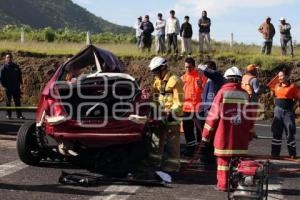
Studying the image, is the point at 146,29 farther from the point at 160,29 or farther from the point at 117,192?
the point at 117,192

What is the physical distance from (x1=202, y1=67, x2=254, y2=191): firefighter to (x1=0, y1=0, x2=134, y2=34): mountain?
117 m

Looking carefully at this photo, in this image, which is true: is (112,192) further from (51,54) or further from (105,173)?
(51,54)

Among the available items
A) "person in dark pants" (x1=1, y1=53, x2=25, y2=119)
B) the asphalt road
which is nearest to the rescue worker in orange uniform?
the asphalt road

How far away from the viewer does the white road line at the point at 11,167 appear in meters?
8.77

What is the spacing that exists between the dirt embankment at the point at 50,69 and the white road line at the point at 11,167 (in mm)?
12993

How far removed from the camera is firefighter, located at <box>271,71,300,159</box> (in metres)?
10.5

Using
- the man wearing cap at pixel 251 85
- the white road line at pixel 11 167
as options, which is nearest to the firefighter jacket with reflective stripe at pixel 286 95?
the man wearing cap at pixel 251 85

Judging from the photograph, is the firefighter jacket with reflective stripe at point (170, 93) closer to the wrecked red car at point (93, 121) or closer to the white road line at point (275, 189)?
the wrecked red car at point (93, 121)

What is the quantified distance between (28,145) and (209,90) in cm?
316

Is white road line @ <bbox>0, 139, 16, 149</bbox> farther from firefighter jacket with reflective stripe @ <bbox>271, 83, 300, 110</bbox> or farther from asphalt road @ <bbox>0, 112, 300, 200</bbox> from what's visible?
firefighter jacket with reflective stripe @ <bbox>271, 83, 300, 110</bbox>

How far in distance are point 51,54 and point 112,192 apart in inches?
734

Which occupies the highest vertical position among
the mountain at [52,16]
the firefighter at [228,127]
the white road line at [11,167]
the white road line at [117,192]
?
the mountain at [52,16]

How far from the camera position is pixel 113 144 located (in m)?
8.55

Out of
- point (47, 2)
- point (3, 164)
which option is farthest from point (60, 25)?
point (3, 164)
